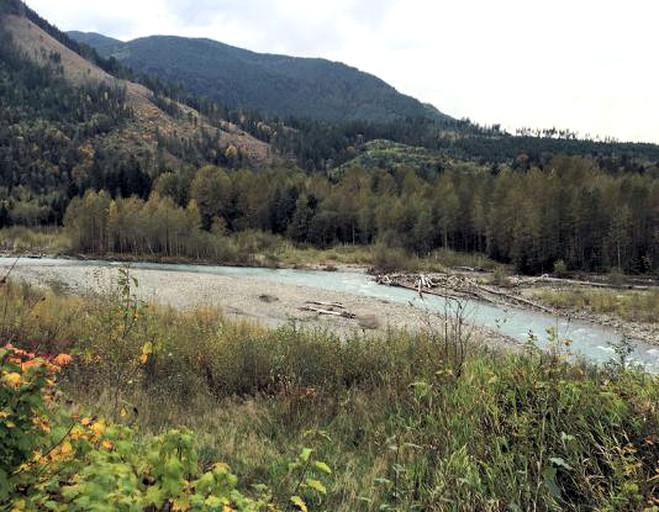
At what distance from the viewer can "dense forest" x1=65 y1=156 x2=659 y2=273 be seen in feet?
148

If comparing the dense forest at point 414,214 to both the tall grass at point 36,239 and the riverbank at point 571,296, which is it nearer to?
the tall grass at point 36,239

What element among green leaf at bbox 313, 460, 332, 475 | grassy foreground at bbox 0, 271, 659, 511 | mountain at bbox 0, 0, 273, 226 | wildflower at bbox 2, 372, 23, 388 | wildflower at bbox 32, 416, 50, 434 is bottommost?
grassy foreground at bbox 0, 271, 659, 511

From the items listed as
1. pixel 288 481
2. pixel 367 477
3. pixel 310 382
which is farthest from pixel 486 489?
pixel 310 382

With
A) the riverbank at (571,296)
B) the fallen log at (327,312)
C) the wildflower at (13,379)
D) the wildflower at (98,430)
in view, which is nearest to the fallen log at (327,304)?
the fallen log at (327,312)

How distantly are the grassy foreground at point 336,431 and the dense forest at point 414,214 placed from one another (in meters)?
38.7

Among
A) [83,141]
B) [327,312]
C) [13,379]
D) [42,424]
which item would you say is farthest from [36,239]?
[83,141]

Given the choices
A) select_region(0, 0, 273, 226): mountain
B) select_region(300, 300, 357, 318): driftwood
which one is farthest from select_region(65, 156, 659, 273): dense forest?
select_region(300, 300, 357, 318): driftwood

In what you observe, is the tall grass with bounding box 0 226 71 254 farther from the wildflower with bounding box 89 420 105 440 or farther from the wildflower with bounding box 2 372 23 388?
the wildflower with bounding box 2 372 23 388

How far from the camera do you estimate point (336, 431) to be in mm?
5734

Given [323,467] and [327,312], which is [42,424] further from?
[327,312]

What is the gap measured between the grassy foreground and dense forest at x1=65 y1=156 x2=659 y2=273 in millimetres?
38656

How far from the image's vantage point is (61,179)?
112938 mm

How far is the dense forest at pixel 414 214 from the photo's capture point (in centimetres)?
4522

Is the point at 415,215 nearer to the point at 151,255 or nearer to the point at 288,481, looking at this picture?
the point at 151,255
